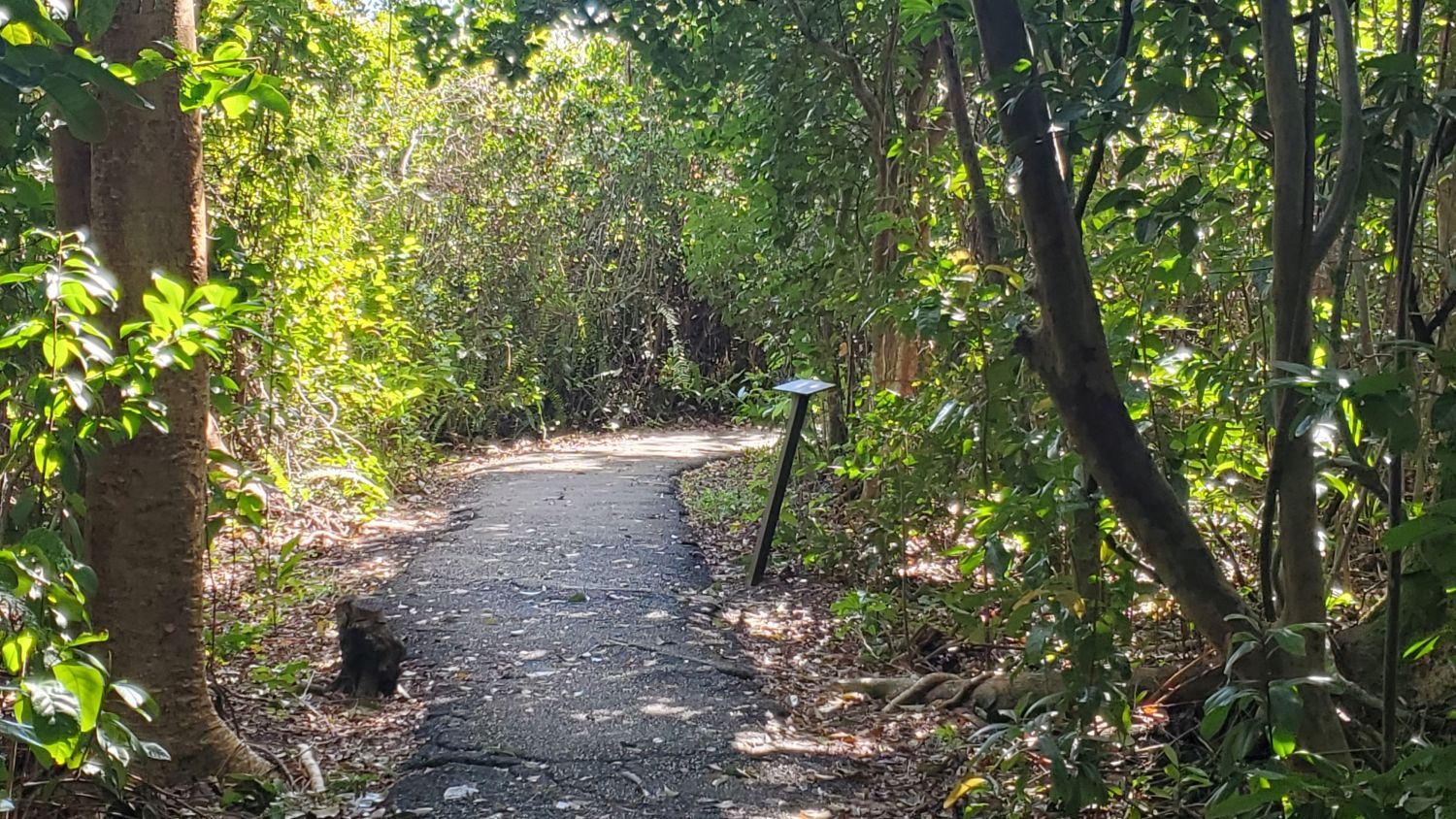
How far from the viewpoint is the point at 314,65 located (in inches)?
265

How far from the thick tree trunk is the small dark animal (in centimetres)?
133

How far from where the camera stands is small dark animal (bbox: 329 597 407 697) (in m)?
4.65

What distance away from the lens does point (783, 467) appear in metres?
6.81

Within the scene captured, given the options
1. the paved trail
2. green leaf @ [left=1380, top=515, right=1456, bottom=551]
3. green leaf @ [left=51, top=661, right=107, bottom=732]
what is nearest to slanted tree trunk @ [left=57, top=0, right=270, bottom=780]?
the paved trail

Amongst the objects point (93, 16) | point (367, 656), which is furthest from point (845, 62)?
point (93, 16)

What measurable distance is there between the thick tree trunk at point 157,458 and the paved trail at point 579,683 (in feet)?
2.72

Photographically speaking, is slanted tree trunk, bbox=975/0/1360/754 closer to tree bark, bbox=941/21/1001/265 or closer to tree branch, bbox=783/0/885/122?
tree bark, bbox=941/21/1001/265

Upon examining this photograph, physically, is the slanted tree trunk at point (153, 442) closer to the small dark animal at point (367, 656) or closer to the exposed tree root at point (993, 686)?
the small dark animal at point (367, 656)

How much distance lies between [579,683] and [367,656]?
914mm

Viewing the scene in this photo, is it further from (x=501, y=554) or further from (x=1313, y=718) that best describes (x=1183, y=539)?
(x=501, y=554)

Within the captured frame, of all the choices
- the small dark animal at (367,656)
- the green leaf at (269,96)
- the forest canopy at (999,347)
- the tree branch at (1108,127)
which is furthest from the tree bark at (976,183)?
the small dark animal at (367,656)

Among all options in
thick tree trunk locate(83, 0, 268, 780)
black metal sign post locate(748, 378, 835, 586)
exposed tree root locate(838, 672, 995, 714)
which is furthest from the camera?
black metal sign post locate(748, 378, 835, 586)

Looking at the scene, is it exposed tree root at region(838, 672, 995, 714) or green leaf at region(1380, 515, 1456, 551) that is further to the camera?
exposed tree root at region(838, 672, 995, 714)

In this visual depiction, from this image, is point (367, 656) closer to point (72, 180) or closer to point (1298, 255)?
point (72, 180)
